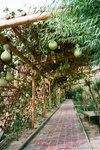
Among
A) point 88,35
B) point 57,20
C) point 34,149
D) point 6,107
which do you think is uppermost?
point 57,20

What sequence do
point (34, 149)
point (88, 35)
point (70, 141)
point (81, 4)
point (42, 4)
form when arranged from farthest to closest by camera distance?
point (70, 141), point (34, 149), point (42, 4), point (88, 35), point (81, 4)

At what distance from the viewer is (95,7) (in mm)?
1810

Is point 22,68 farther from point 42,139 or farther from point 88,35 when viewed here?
point 88,35

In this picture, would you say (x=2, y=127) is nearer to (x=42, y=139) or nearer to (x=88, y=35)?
(x=42, y=139)

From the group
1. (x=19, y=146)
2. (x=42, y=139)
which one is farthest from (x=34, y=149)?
(x=42, y=139)

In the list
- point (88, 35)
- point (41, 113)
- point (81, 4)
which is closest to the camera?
point (81, 4)

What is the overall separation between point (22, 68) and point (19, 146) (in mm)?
2822

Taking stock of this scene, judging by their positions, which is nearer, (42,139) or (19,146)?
(19,146)

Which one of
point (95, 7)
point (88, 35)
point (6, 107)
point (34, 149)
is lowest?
point (34, 149)

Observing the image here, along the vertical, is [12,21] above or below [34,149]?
above

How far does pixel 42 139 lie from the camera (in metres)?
4.50

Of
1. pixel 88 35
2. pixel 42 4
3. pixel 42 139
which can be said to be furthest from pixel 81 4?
pixel 42 139

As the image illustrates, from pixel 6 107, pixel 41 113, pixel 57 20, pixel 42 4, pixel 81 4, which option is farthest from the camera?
pixel 41 113

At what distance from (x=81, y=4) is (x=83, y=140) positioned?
11.4ft
